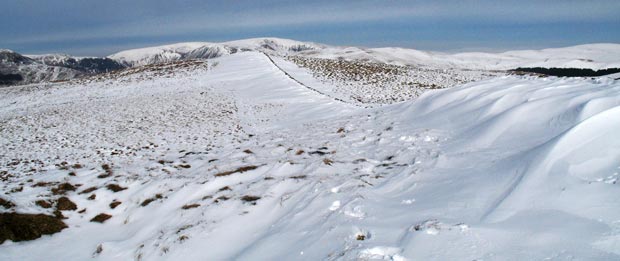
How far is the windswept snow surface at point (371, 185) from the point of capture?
4.51m

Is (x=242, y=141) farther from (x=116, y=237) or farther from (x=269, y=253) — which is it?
(x=269, y=253)

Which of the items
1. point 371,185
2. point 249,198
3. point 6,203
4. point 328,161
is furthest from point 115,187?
point 371,185

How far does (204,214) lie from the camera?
274 inches

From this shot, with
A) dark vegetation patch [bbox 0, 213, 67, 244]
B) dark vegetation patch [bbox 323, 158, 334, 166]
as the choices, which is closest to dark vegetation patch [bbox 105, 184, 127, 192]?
dark vegetation patch [bbox 0, 213, 67, 244]

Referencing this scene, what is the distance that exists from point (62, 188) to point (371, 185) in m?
8.57

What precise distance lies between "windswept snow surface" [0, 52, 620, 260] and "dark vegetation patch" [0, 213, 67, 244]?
9.8 inches

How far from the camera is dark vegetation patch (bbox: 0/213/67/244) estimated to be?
6.57 meters

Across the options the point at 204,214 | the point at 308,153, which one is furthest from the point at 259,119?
the point at 204,214

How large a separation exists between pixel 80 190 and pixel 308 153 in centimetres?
654

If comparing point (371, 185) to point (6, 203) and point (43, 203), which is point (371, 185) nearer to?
point (43, 203)

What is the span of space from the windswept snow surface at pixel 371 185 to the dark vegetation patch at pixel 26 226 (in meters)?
0.25

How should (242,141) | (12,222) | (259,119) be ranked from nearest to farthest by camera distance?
(12,222) < (242,141) < (259,119)

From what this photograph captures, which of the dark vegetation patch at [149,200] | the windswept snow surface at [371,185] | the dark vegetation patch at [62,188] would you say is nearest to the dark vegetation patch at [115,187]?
the windswept snow surface at [371,185]

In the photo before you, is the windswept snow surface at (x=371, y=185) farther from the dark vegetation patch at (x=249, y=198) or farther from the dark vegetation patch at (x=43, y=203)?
the dark vegetation patch at (x=43, y=203)
